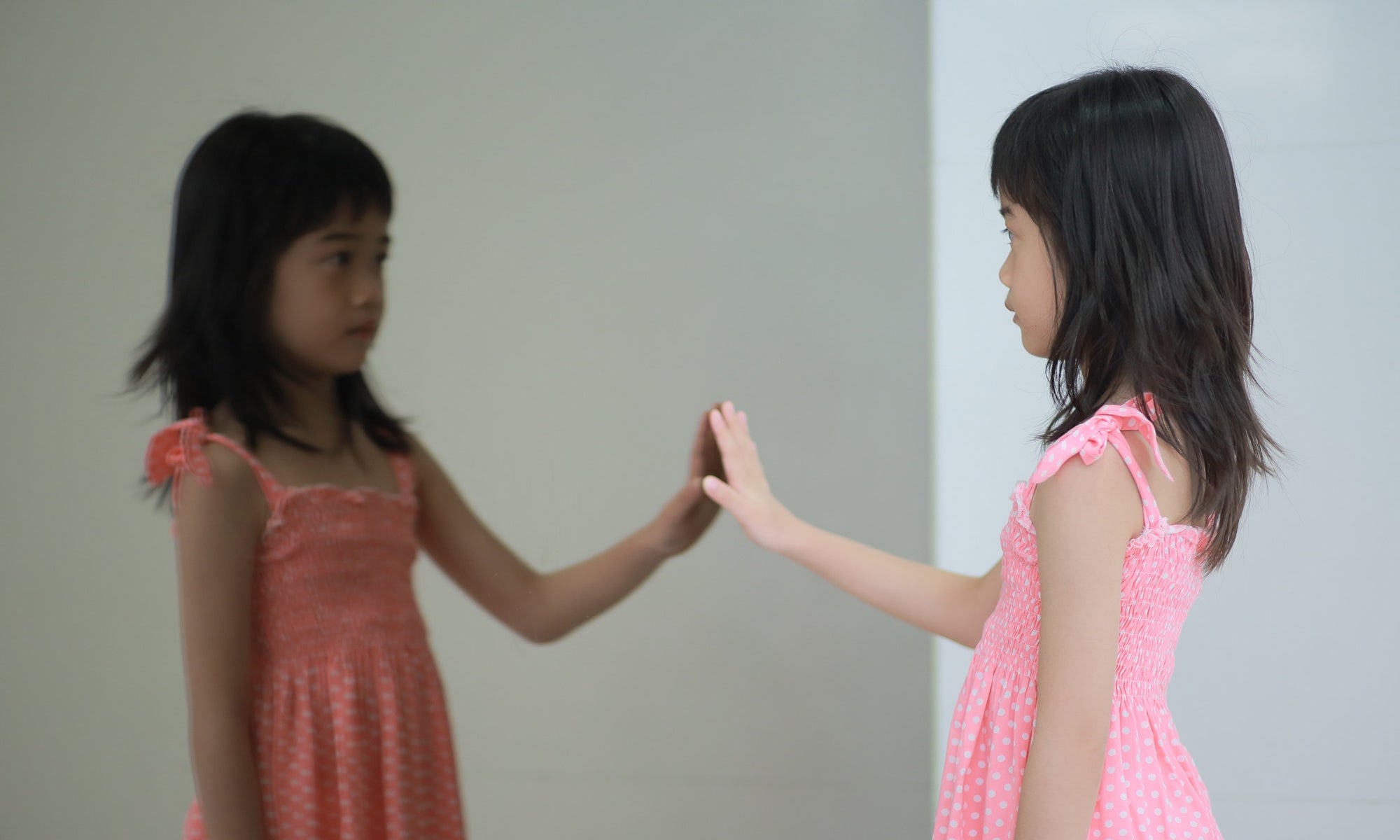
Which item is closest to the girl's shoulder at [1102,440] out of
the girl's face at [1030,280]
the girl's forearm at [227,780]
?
the girl's face at [1030,280]

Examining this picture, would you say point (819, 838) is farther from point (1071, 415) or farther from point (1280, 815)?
point (1280, 815)

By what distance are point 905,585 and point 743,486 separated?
0.23 m

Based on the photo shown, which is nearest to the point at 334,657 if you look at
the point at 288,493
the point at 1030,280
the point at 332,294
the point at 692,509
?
the point at 288,493

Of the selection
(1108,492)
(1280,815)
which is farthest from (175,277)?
(1280,815)

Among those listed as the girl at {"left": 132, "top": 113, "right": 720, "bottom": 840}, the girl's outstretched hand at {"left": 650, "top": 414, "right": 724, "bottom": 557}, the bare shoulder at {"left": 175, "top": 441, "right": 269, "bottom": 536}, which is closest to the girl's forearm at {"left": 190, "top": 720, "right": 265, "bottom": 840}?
the girl at {"left": 132, "top": 113, "right": 720, "bottom": 840}

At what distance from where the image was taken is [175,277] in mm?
912

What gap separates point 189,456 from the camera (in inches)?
35.5

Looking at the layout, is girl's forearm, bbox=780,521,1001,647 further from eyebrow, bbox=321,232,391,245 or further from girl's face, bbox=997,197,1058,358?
eyebrow, bbox=321,232,391,245

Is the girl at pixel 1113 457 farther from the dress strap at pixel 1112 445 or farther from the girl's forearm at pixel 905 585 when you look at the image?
the girl's forearm at pixel 905 585

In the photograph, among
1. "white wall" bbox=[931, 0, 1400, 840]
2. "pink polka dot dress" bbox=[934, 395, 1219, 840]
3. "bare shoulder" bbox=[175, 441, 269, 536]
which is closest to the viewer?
"bare shoulder" bbox=[175, 441, 269, 536]

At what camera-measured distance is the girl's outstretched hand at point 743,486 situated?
4.07 ft

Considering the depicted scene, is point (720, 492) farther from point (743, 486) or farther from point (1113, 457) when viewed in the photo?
point (1113, 457)

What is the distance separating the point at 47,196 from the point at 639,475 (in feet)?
1.90

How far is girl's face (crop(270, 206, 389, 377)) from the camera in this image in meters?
0.89
